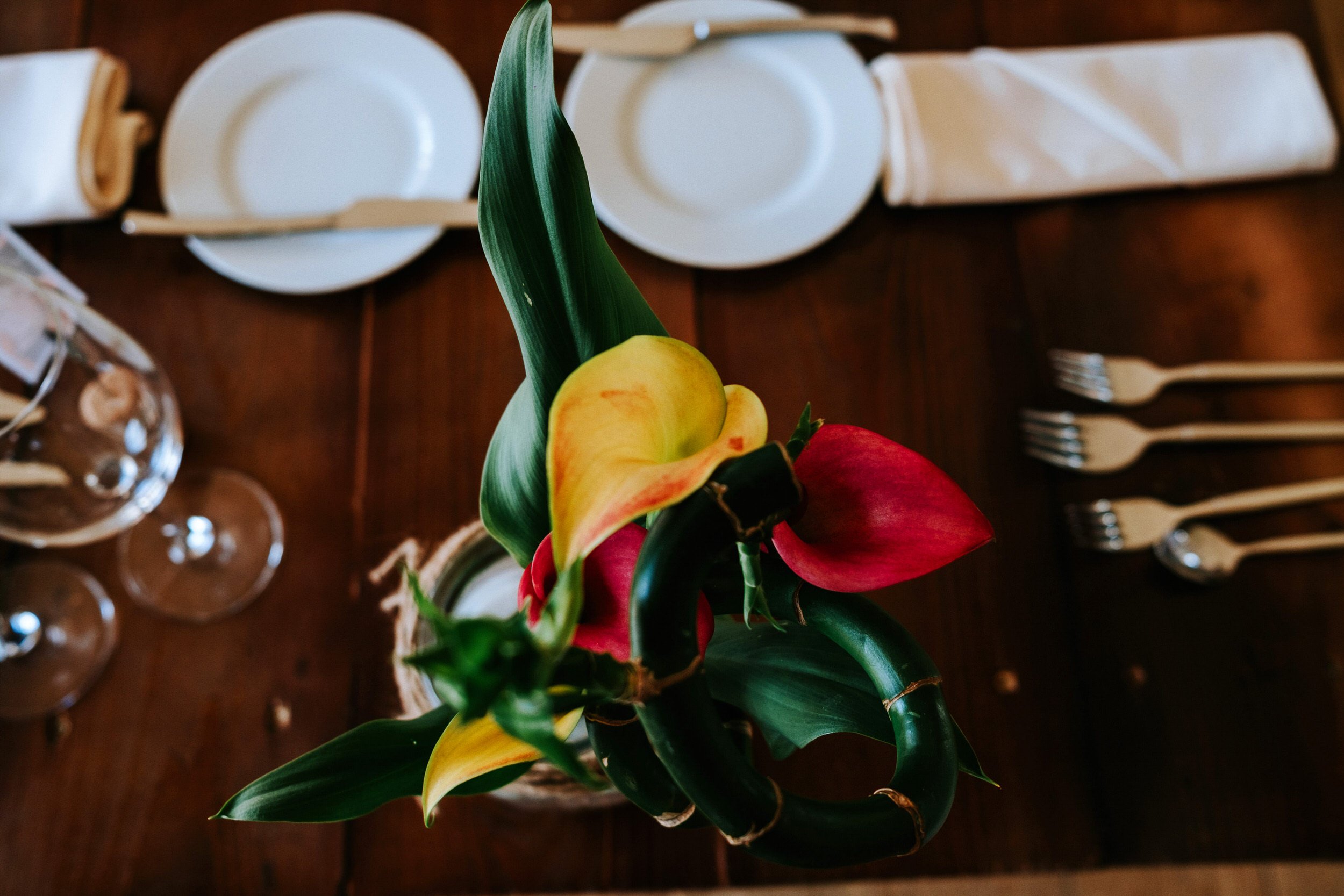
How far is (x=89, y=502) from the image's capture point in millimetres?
316

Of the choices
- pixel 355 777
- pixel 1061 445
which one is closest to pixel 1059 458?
pixel 1061 445

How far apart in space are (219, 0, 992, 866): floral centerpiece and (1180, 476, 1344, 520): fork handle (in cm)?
28

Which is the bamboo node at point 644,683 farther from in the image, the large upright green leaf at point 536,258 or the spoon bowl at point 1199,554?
the spoon bowl at point 1199,554

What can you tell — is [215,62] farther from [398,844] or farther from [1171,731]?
[1171,731]

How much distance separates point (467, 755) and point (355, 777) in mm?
35

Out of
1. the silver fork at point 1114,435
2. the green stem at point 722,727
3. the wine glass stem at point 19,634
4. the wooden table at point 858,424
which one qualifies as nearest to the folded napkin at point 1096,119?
the wooden table at point 858,424

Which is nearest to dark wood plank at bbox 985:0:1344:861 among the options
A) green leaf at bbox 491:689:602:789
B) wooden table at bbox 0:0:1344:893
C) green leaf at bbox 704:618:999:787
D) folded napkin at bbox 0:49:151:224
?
wooden table at bbox 0:0:1344:893

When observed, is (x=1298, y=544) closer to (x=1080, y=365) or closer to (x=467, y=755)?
(x=1080, y=365)

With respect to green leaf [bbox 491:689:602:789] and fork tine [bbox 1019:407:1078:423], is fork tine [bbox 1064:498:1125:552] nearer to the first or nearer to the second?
fork tine [bbox 1019:407:1078:423]

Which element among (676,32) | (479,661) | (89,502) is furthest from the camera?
Answer: (676,32)

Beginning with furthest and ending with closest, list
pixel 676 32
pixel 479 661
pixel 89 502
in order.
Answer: pixel 676 32 → pixel 89 502 → pixel 479 661

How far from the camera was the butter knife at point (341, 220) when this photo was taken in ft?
1.23

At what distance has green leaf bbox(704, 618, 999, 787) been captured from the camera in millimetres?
183

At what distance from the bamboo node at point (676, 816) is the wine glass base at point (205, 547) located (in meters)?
0.26
